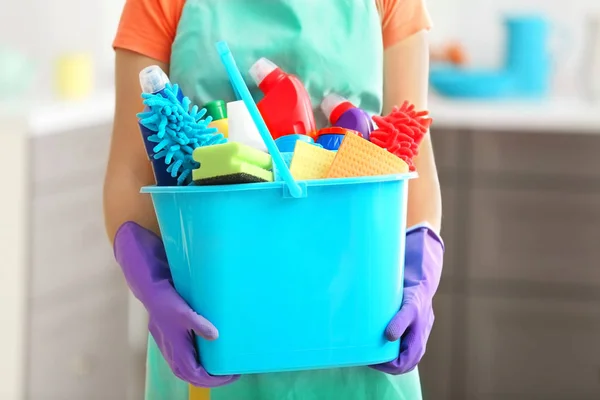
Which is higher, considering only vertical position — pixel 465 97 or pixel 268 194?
pixel 465 97

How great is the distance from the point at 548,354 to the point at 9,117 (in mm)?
1579

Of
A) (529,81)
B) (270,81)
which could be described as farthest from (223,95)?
(529,81)

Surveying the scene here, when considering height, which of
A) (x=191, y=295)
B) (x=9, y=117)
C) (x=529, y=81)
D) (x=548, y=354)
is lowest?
(x=548, y=354)

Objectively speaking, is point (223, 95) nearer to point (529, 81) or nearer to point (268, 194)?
point (268, 194)

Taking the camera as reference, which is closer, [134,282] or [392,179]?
[392,179]

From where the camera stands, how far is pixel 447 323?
2744 mm

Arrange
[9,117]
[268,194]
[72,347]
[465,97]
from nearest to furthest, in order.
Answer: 1. [268,194]
2. [9,117]
3. [72,347]
4. [465,97]

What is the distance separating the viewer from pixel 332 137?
0.89 metres

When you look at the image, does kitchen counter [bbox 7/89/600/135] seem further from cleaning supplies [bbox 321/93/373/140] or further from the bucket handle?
the bucket handle

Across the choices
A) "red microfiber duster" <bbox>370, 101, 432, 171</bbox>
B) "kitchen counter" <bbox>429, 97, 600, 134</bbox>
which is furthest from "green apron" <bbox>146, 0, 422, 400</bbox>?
"kitchen counter" <bbox>429, 97, 600, 134</bbox>

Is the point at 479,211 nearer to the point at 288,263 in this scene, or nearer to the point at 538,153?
the point at 538,153

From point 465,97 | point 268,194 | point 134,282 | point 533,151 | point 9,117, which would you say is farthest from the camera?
point 465,97

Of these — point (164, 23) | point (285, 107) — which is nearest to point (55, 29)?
point (164, 23)

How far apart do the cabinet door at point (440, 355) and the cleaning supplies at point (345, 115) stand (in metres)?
1.83
